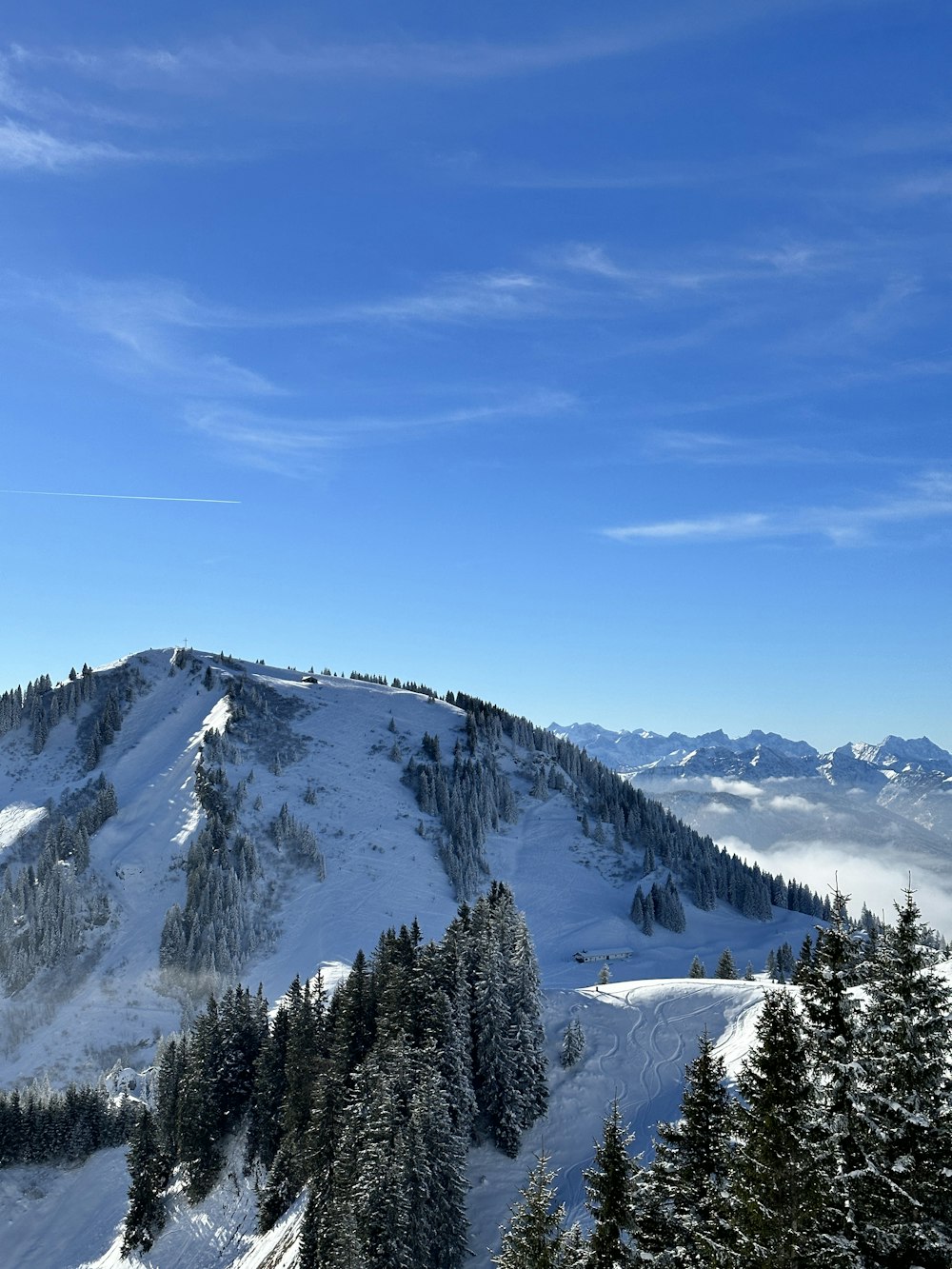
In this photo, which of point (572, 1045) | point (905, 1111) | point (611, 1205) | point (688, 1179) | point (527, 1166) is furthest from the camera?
point (572, 1045)

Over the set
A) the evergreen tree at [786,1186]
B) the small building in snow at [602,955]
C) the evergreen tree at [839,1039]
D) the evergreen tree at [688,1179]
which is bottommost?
the small building in snow at [602,955]

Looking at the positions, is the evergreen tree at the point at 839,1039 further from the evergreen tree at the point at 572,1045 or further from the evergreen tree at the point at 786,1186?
the evergreen tree at the point at 572,1045

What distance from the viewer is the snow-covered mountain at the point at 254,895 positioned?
272ft

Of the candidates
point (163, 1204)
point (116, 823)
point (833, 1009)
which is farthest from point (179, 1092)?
point (116, 823)

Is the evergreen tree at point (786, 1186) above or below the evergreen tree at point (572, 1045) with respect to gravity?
above

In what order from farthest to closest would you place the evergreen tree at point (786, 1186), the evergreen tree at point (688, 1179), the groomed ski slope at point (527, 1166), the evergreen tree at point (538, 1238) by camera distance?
the groomed ski slope at point (527, 1166)
the evergreen tree at point (538, 1238)
the evergreen tree at point (688, 1179)
the evergreen tree at point (786, 1186)

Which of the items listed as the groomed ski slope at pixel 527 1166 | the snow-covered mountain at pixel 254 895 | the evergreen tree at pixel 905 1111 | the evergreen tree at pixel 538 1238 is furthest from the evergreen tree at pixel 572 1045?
the evergreen tree at pixel 905 1111

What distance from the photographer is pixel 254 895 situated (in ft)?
498

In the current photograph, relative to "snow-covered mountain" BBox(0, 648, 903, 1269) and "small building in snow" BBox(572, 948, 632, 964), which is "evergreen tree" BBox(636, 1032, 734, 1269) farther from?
"small building in snow" BBox(572, 948, 632, 964)

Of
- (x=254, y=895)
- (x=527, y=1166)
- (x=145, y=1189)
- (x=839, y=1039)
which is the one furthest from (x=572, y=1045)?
(x=254, y=895)

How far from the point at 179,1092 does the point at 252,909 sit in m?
66.2

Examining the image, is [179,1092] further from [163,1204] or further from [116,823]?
[116,823]

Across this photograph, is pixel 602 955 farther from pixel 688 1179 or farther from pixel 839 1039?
pixel 839 1039

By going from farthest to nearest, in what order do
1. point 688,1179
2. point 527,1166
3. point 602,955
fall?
point 602,955
point 527,1166
point 688,1179
